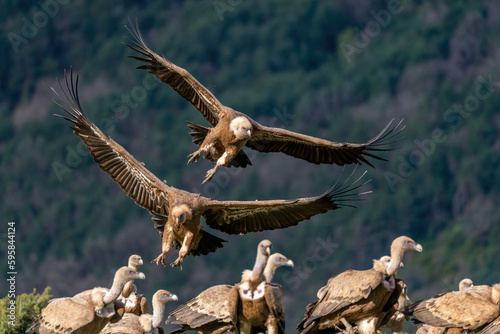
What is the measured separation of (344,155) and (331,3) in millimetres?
31162

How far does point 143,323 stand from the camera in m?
10.8

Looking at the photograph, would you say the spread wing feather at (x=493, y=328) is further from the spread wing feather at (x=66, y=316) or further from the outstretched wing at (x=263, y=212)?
the spread wing feather at (x=66, y=316)

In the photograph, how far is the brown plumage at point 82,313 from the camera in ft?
35.1

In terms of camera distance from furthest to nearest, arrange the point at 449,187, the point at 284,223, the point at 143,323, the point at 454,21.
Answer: the point at 454,21 → the point at 449,187 → the point at 284,223 → the point at 143,323

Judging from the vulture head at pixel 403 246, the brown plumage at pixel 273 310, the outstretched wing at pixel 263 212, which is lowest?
the brown plumage at pixel 273 310

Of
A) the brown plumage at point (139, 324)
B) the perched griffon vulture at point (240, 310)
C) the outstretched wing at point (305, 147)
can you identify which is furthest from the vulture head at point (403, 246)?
the outstretched wing at point (305, 147)

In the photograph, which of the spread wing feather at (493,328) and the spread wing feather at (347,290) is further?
the spread wing feather at (493,328)

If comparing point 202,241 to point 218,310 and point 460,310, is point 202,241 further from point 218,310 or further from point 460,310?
point 460,310

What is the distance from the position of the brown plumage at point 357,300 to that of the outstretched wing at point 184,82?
3080 mm

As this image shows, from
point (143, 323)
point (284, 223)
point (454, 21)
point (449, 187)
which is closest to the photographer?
point (143, 323)

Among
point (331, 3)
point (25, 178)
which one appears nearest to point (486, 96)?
point (331, 3)

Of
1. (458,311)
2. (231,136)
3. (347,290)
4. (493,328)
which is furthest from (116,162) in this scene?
(493,328)

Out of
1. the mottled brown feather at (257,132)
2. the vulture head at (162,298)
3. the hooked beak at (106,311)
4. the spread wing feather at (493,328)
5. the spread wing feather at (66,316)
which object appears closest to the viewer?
the spread wing feather at (66,316)

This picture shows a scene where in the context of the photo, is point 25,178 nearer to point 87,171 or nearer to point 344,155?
point 87,171
